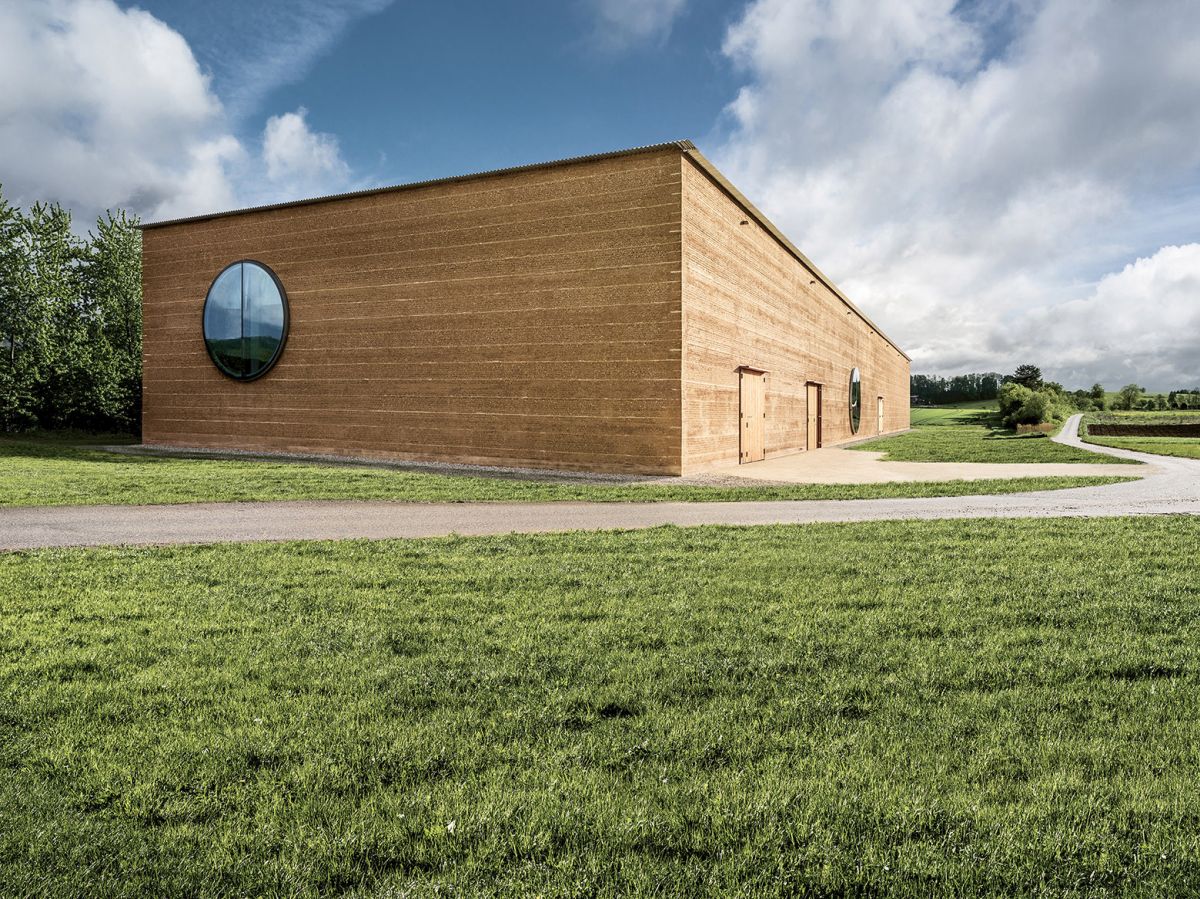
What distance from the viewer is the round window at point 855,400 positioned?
43.3 meters

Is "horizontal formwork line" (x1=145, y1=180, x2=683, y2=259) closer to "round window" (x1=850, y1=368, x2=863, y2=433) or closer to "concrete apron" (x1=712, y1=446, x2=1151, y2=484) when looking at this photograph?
"concrete apron" (x1=712, y1=446, x2=1151, y2=484)

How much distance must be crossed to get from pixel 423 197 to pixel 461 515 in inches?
537

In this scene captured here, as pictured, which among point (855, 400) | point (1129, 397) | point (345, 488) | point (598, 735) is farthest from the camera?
point (1129, 397)

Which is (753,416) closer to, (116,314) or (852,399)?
(852,399)

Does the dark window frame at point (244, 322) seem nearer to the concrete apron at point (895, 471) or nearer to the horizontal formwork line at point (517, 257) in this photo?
the horizontal formwork line at point (517, 257)

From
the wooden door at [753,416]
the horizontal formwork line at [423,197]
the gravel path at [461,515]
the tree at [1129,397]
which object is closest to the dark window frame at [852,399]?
the wooden door at [753,416]

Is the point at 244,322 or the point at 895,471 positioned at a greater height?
the point at 244,322

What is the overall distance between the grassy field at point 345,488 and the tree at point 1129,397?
88497 millimetres

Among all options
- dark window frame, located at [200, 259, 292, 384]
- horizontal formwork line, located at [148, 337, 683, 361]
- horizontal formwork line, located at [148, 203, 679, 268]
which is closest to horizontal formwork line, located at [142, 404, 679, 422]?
dark window frame, located at [200, 259, 292, 384]

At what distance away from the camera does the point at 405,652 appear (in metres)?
5.03

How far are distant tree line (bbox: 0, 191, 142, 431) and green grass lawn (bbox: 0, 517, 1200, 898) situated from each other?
3400cm

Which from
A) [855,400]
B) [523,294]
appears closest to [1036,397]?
[855,400]

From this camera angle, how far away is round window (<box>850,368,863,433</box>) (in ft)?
142

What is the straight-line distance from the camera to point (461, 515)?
11.8 metres
